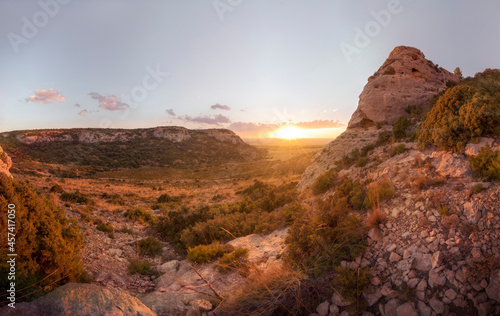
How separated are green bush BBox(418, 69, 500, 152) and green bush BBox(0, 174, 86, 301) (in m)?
8.96

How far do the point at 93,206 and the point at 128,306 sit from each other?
445 inches

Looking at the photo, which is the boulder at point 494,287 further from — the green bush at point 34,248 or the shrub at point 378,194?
the green bush at point 34,248

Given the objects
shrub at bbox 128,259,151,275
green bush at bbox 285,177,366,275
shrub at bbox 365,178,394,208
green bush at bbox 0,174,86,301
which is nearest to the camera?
green bush at bbox 0,174,86,301

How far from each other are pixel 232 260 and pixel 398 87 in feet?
44.0

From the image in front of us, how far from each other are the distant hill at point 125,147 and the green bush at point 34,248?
48705 mm

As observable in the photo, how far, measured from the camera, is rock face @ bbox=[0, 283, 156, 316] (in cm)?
280

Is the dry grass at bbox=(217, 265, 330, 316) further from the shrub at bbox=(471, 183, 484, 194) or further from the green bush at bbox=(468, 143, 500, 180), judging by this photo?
the green bush at bbox=(468, 143, 500, 180)

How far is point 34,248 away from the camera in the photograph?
366 cm

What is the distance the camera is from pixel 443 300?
9.57 ft

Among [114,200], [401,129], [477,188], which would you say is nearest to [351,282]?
[477,188]

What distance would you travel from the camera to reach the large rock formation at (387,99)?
12.1 m

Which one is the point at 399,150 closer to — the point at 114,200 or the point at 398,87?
the point at 398,87

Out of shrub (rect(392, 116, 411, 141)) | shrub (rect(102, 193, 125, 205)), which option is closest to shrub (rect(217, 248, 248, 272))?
shrub (rect(392, 116, 411, 141))

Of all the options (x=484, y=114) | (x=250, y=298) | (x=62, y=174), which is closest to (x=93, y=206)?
(x=250, y=298)
